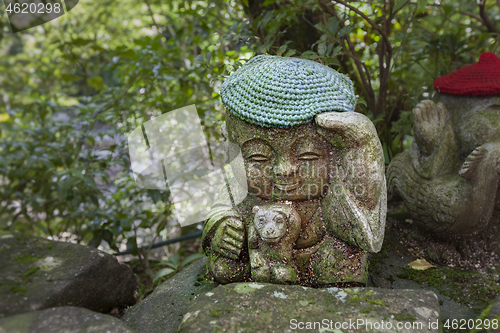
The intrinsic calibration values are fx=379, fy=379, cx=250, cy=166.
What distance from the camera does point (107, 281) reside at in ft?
5.90

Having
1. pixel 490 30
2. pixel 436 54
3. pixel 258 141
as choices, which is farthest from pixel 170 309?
pixel 490 30

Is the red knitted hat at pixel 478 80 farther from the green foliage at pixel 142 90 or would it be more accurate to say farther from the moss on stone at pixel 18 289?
the moss on stone at pixel 18 289

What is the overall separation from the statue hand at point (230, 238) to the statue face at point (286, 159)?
0.67 feet

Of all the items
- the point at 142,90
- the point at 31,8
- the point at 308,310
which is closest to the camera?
the point at 308,310

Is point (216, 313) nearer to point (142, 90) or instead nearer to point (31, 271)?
point (31, 271)

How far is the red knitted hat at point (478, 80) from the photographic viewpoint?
2.06 m

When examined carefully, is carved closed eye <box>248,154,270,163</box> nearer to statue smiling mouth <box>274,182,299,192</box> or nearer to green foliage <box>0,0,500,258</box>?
statue smiling mouth <box>274,182,299,192</box>

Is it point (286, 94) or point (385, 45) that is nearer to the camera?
point (286, 94)

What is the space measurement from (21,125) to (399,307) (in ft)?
10.8

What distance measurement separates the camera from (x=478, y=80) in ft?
6.89

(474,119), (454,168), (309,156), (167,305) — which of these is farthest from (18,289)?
(474,119)

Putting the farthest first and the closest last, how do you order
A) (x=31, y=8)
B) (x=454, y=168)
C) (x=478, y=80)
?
(x=454, y=168) < (x=478, y=80) < (x=31, y=8)

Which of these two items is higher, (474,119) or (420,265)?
(474,119)

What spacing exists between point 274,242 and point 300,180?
0.30 m
